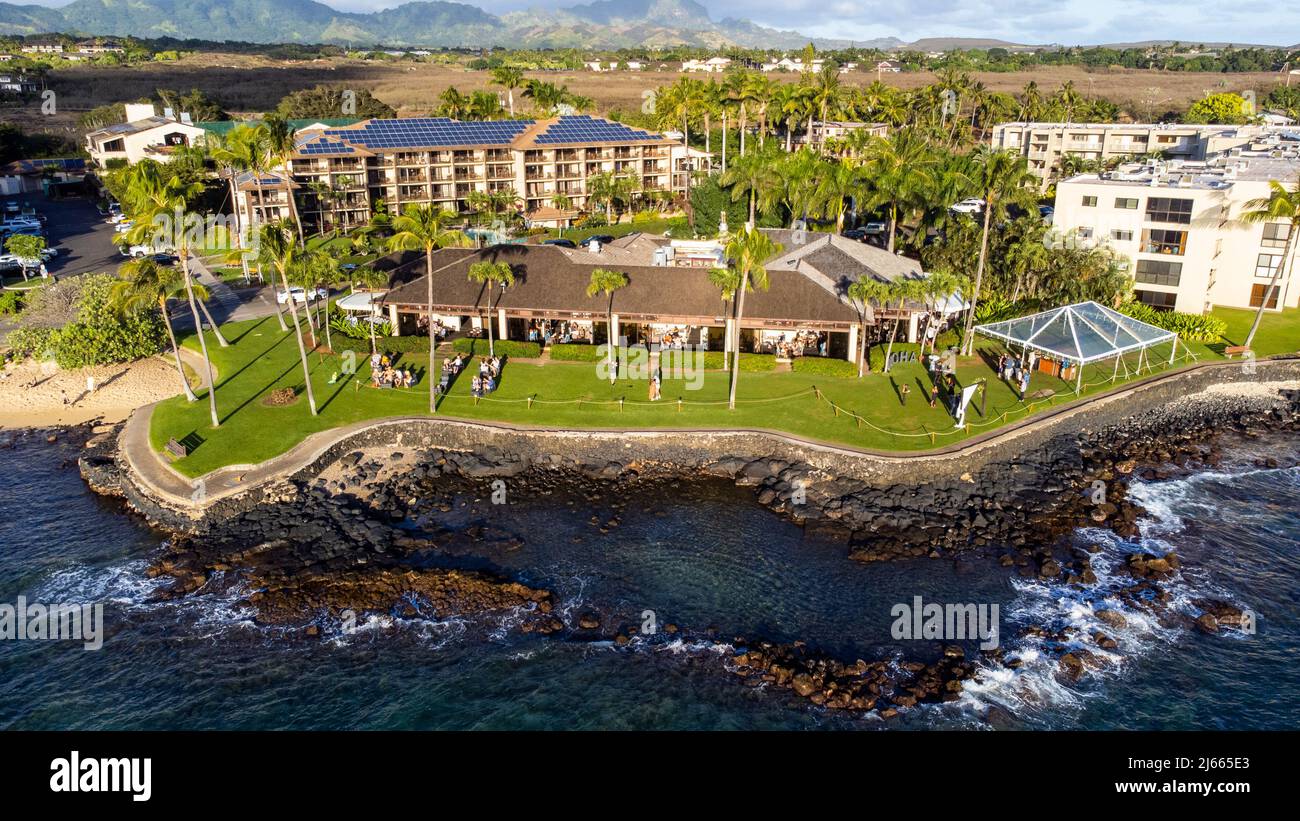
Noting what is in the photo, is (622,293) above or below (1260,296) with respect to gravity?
above

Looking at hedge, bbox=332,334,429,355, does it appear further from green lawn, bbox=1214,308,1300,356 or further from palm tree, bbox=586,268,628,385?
green lawn, bbox=1214,308,1300,356

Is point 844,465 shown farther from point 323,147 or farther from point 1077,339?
point 323,147

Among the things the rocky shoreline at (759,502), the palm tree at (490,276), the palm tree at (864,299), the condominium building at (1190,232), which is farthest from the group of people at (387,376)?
the condominium building at (1190,232)

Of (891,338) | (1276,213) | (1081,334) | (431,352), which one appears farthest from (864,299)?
(1276,213)

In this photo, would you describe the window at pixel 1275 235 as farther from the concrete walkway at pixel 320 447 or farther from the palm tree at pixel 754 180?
the palm tree at pixel 754 180

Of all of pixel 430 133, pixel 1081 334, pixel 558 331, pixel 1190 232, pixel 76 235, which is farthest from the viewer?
pixel 430 133

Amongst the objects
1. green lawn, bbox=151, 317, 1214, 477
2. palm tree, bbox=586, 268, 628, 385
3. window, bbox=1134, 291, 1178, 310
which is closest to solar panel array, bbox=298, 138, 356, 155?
green lawn, bbox=151, 317, 1214, 477
